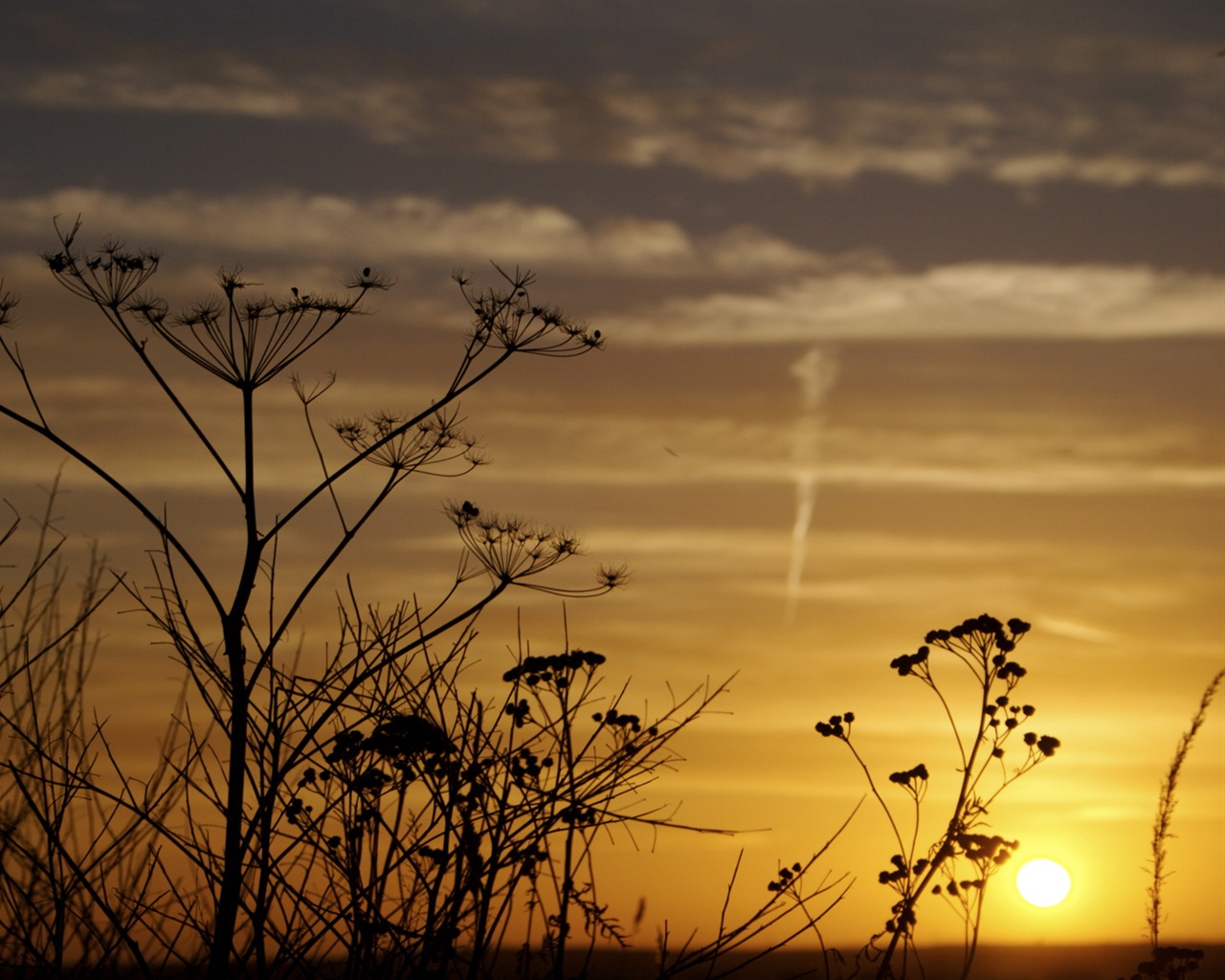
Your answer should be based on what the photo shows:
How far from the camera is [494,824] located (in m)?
6.59

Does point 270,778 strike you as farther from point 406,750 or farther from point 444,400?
→ point 444,400

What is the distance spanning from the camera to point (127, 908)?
7152mm

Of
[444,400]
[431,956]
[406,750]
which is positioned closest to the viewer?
[431,956]

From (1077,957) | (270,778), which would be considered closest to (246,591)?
(270,778)

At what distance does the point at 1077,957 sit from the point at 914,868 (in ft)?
5.78

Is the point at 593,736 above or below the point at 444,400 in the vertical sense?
below

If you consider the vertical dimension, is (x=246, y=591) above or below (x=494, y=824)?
above

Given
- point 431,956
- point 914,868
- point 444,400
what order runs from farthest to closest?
point 914,868 < point 444,400 < point 431,956

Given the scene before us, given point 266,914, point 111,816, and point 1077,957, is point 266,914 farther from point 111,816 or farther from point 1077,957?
point 1077,957

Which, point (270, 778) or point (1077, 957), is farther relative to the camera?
point (1077, 957)

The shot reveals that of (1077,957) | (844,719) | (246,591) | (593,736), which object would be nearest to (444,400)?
(246,591)

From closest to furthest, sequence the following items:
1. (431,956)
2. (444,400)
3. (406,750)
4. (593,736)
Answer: (431,956) → (406,750) → (593,736) → (444,400)

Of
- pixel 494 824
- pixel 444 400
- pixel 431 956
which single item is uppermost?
pixel 444 400

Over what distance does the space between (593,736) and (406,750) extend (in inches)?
42.4
